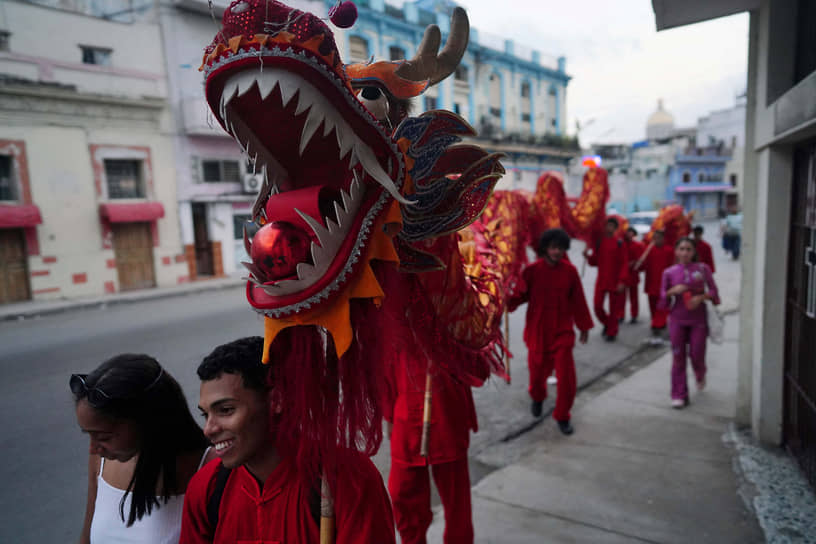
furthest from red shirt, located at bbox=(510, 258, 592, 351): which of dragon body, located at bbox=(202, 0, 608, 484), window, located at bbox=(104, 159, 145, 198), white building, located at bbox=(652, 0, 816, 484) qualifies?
window, located at bbox=(104, 159, 145, 198)

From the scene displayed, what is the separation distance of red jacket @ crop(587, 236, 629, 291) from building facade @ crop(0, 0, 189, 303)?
10.8m

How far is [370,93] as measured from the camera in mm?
1473

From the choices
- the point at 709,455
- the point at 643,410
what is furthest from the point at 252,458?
the point at 643,410

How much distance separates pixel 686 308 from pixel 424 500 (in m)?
3.31

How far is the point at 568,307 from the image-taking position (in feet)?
13.8

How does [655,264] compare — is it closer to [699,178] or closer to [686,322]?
[686,322]

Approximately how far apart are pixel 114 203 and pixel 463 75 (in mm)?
15161

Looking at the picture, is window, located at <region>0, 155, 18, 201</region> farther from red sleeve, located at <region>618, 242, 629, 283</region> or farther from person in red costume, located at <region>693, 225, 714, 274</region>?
person in red costume, located at <region>693, 225, 714, 274</region>

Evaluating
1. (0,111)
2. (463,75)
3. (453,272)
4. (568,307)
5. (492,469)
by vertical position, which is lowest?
(492,469)

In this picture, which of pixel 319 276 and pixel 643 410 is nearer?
Answer: pixel 319 276

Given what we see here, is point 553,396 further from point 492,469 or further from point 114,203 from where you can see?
point 114,203

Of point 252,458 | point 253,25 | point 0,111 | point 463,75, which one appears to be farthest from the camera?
point 463,75

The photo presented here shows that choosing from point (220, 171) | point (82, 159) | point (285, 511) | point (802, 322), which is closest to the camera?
point (285, 511)

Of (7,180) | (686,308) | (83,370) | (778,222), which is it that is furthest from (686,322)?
(7,180)
